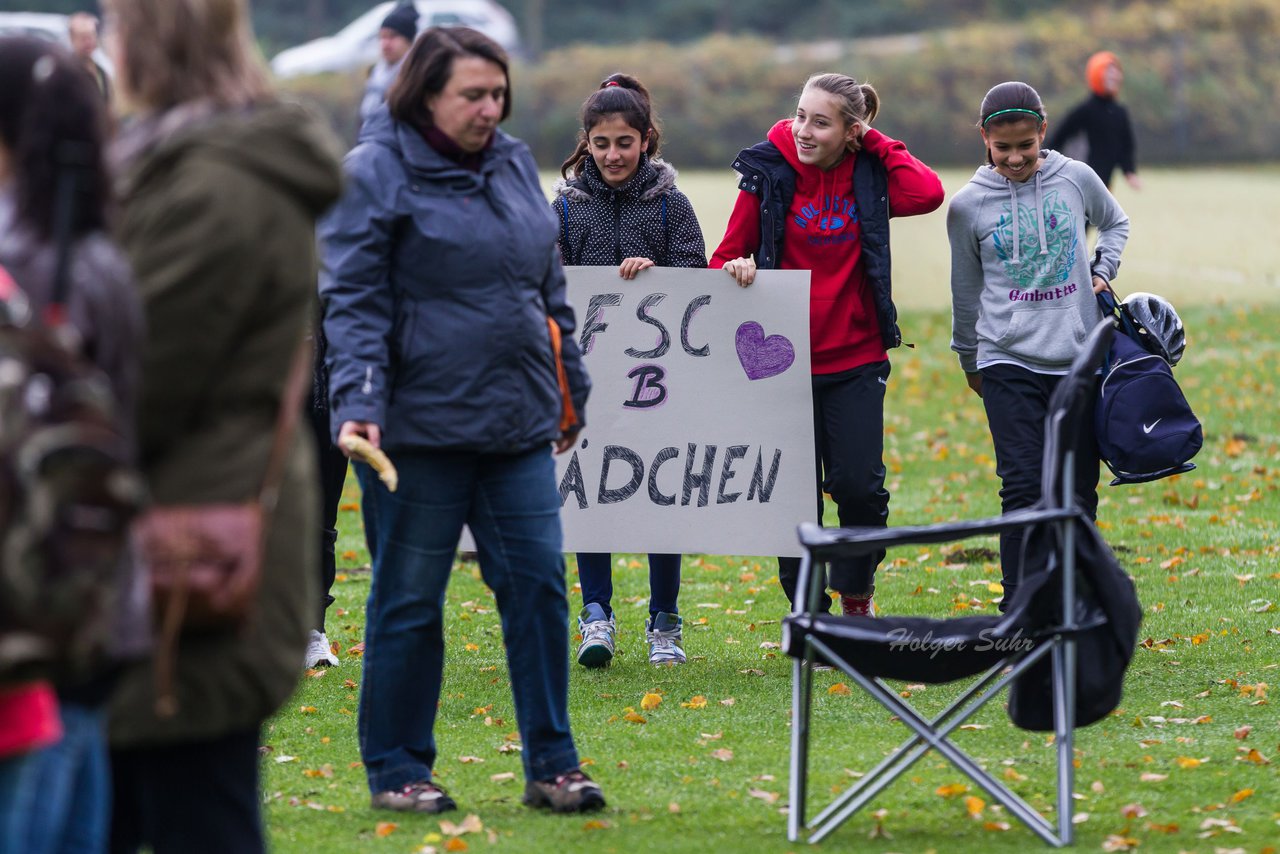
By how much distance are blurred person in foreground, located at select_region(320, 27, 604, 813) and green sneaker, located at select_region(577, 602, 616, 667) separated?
1.91 m

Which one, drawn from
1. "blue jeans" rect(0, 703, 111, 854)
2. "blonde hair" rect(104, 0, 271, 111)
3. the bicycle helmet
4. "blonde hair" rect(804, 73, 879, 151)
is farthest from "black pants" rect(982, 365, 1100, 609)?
"blue jeans" rect(0, 703, 111, 854)

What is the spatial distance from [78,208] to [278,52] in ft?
168

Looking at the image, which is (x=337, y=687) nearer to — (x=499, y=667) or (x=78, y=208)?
(x=499, y=667)

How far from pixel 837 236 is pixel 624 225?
2.69ft

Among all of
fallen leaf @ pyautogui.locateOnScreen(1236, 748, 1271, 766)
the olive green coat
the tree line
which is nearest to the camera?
the olive green coat

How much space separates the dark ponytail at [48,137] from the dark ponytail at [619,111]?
152 inches

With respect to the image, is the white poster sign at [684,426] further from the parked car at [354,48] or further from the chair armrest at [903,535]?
→ the parked car at [354,48]

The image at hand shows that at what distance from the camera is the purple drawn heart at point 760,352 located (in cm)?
686

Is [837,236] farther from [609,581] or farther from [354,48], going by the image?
[354,48]

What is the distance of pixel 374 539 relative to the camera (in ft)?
16.6

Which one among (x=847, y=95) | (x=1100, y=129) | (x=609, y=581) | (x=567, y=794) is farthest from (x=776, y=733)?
(x=1100, y=129)

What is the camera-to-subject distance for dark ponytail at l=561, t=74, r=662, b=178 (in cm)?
666

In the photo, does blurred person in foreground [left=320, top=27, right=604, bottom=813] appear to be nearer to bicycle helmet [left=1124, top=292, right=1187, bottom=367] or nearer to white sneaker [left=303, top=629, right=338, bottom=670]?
white sneaker [left=303, top=629, right=338, bottom=670]

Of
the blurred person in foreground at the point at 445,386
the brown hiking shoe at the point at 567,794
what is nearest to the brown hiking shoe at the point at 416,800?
the blurred person in foreground at the point at 445,386
